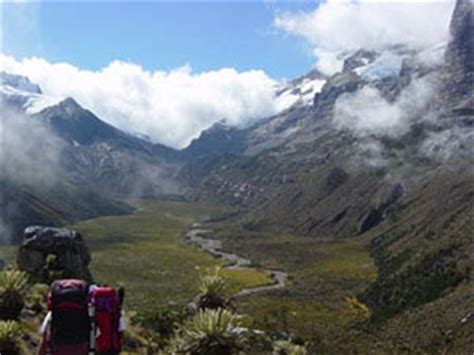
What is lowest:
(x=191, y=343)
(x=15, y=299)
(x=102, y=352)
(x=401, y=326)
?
(x=102, y=352)

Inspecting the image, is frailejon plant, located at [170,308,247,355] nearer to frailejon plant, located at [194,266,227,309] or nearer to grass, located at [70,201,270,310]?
frailejon plant, located at [194,266,227,309]

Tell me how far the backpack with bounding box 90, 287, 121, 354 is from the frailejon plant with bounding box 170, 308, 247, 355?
14.8ft

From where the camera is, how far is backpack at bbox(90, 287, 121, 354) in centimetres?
1507

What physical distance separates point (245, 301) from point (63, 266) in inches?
3119

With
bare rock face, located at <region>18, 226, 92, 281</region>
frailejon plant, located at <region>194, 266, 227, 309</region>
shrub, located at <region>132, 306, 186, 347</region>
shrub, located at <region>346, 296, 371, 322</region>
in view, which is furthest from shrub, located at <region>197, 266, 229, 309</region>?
shrub, located at <region>346, 296, 371, 322</region>

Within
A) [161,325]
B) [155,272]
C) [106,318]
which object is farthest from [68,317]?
[155,272]

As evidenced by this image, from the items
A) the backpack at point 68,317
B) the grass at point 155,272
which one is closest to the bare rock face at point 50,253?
the backpack at point 68,317

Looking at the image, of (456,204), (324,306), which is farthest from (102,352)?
(456,204)

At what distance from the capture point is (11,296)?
75.6ft

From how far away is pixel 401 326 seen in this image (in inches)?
3113

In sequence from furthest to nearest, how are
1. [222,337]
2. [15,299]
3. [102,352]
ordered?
[15,299], [222,337], [102,352]

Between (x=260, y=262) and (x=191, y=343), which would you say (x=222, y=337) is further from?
(x=260, y=262)

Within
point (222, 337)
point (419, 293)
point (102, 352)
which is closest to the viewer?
point (102, 352)

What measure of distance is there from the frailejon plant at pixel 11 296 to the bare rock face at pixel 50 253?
11111 mm
